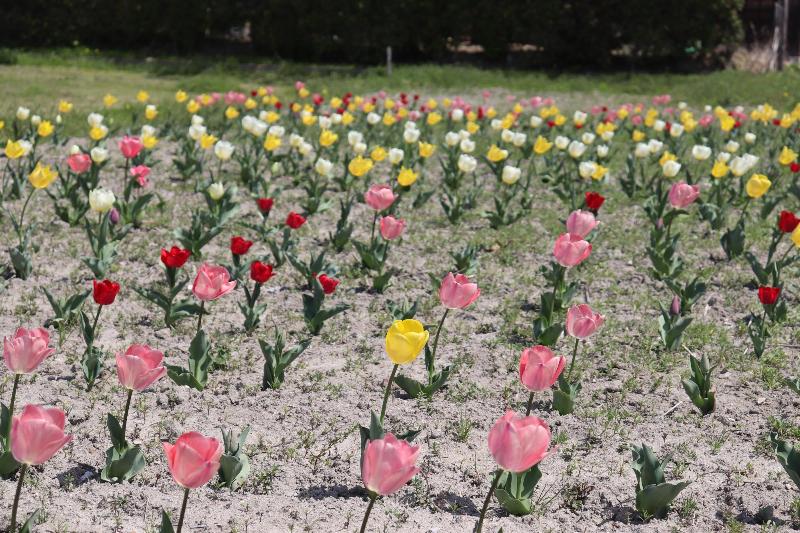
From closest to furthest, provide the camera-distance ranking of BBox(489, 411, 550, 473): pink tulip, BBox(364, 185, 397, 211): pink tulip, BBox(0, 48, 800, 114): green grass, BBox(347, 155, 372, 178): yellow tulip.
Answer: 1. BBox(489, 411, 550, 473): pink tulip
2. BBox(364, 185, 397, 211): pink tulip
3. BBox(347, 155, 372, 178): yellow tulip
4. BBox(0, 48, 800, 114): green grass

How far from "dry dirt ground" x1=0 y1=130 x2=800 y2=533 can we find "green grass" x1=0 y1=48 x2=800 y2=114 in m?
9.11

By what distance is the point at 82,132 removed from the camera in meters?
9.33

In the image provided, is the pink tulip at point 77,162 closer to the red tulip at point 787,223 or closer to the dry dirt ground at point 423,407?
the dry dirt ground at point 423,407

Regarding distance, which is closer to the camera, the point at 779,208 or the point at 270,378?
the point at 270,378

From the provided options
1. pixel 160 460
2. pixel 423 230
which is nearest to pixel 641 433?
pixel 160 460

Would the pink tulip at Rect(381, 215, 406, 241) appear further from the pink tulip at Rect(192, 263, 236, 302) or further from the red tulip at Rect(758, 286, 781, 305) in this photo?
the red tulip at Rect(758, 286, 781, 305)

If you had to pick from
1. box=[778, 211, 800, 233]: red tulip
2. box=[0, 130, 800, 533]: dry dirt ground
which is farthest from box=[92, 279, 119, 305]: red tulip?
box=[778, 211, 800, 233]: red tulip

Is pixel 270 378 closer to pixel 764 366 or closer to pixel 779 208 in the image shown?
pixel 764 366

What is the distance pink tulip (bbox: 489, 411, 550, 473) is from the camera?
7.11 feet

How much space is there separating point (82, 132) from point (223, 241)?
403 centimetres

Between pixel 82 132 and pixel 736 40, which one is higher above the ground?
pixel 736 40

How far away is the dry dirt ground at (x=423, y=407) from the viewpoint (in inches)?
119

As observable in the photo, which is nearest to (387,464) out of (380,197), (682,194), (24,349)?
(24,349)

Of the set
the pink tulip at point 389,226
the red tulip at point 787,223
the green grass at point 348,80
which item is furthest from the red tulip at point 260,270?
the green grass at point 348,80
